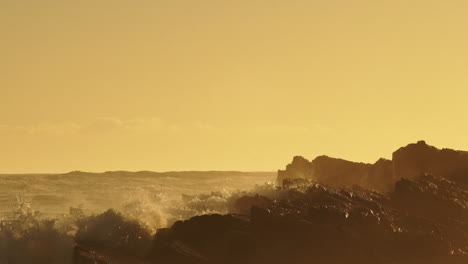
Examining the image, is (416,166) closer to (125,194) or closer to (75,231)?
(75,231)

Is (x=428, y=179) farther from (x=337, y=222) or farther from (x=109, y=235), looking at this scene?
(x=109, y=235)

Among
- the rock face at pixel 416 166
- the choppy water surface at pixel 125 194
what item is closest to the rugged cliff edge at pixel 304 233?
the choppy water surface at pixel 125 194

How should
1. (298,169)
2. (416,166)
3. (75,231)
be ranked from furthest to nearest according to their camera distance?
1. (298,169)
2. (416,166)
3. (75,231)

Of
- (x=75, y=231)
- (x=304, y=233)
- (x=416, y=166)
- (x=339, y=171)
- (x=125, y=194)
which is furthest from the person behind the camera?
(x=125, y=194)

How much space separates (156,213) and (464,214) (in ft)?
29.3

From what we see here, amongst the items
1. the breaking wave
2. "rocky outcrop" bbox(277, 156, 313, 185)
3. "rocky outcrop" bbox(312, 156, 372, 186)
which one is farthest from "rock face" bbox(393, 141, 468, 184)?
the breaking wave

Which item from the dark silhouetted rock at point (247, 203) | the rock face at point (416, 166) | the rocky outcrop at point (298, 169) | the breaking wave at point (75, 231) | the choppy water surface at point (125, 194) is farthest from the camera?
the rocky outcrop at point (298, 169)

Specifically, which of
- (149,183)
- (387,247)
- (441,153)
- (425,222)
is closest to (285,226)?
(387,247)

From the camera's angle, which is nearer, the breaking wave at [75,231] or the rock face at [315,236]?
the rock face at [315,236]

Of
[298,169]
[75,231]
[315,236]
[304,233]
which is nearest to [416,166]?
[298,169]

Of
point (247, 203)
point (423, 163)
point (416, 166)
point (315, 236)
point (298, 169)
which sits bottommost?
point (315, 236)

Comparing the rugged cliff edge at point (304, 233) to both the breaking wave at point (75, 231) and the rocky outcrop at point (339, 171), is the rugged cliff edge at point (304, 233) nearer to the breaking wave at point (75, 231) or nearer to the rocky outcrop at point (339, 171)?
the breaking wave at point (75, 231)

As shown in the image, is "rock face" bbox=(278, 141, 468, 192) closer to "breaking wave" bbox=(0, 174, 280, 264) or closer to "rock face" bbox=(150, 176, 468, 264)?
"rock face" bbox=(150, 176, 468, 264)

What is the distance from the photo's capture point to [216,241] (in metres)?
24.2
